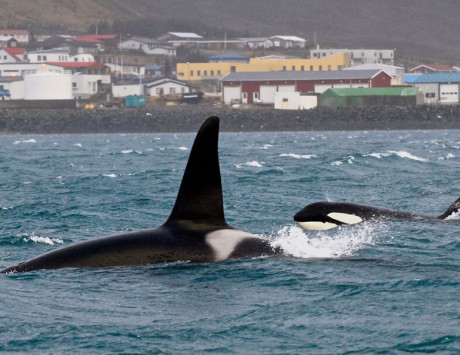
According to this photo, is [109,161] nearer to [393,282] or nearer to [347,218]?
[347,218]

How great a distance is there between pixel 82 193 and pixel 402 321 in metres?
22.5

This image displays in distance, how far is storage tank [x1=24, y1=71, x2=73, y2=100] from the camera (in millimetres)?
150500

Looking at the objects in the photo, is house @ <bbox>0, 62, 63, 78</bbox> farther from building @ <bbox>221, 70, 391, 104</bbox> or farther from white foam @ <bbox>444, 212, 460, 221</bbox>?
white foam @ <bbox>444, 212, 460, 221</bbox>

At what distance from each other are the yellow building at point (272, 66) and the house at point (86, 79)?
686 inches

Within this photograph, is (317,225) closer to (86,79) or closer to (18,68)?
(86,79)

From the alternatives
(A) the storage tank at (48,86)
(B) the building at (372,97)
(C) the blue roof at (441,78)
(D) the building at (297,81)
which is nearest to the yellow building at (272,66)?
(D) the building at (297,81)

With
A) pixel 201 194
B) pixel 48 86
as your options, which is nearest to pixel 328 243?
pixel 201 194

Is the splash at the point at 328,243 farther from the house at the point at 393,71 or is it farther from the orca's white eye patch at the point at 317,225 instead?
the house at the point at 393,71

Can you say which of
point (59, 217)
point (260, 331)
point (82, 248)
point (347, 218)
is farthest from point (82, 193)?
point (260, 331)

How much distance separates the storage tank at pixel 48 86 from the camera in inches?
5925

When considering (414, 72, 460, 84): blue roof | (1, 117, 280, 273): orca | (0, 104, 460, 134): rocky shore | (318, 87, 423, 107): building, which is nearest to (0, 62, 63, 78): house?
(0, 104, 460, 134): rocky shore

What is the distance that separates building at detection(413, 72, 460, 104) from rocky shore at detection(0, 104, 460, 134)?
9.68m

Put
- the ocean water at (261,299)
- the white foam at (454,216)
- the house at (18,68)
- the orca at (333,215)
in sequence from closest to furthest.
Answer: the ocean water at (261,299), the orca at (333,215), the white foam at (454,216), the house at (18,68)

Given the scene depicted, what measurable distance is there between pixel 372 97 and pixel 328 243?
12654 centimetres
